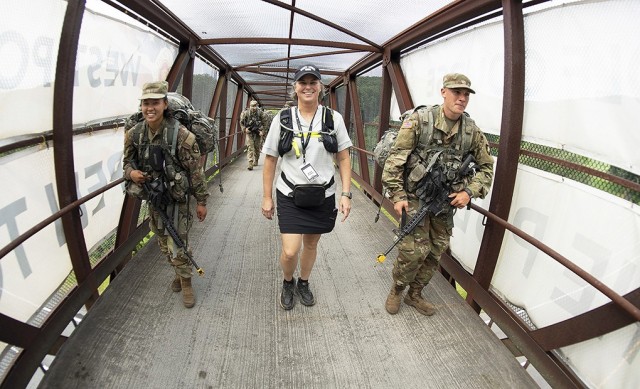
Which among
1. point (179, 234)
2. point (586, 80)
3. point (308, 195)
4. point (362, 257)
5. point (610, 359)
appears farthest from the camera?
point (362, 257)

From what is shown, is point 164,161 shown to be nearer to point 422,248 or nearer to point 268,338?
point 268,338

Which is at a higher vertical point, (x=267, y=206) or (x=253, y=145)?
(x=267, y=206)

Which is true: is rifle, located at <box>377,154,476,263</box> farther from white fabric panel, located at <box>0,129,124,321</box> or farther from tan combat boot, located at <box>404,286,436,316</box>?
white fabric panel, located at <box>0,129,124,321</box>

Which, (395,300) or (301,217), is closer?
(301,217)

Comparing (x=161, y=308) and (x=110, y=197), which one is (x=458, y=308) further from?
(x=110, y=197)

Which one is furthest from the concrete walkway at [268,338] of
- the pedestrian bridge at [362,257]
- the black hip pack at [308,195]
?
the black hip pack at [308,195]

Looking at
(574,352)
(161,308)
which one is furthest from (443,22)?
(161,308)

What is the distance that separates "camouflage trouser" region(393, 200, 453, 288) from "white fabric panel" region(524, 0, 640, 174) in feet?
3.21

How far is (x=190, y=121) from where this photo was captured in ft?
9.35

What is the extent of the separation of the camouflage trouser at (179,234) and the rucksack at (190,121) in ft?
1.74

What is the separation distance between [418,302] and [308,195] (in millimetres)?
1419

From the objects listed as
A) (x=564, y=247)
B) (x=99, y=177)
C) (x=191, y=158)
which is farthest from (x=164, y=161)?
(x=564, y=247)

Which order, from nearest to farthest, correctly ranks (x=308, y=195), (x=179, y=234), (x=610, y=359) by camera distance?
1. (x=610, y=359)
2. (x=308, y=195)
3. (x=179, y=234)

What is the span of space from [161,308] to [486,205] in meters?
2.94
